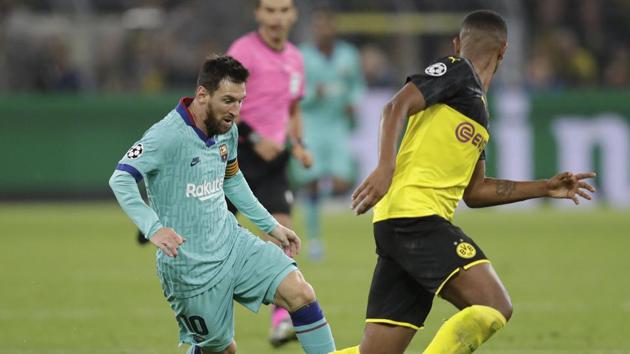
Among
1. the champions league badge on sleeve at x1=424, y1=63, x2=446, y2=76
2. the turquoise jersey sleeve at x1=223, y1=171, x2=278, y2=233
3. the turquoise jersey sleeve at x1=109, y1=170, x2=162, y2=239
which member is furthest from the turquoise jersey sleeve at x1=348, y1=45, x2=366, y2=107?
the turquoise jersey sleeve at x1=109, y1=170, x2=162, y2=239

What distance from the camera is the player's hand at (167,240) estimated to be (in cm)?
571

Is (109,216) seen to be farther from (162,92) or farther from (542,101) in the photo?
(542,101)

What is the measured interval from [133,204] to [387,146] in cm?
119

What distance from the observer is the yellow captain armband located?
664 cm

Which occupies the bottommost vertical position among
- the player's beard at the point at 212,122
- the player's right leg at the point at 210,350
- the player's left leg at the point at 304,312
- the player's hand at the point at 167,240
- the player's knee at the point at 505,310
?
the player's right leg at the point at 210,350

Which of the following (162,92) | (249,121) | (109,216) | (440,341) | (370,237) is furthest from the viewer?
(162,92)

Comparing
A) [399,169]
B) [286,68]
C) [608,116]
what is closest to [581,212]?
[608,116]

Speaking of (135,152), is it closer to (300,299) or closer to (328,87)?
(300,299)

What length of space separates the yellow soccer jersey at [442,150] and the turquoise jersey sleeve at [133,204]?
45.1 inches

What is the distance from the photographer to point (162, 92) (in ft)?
69.3

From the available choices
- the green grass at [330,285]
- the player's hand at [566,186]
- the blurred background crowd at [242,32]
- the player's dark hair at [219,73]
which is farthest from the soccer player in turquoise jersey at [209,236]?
the blurred background crowd at [242,32]

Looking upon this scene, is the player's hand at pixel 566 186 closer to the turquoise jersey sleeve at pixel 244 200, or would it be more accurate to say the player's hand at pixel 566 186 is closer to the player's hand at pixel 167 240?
the turquoise jersey sleeve at pixel 244 200

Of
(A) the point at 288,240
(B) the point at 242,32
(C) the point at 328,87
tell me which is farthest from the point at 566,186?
(B) the point at 242,32

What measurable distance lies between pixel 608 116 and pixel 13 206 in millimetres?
9534
